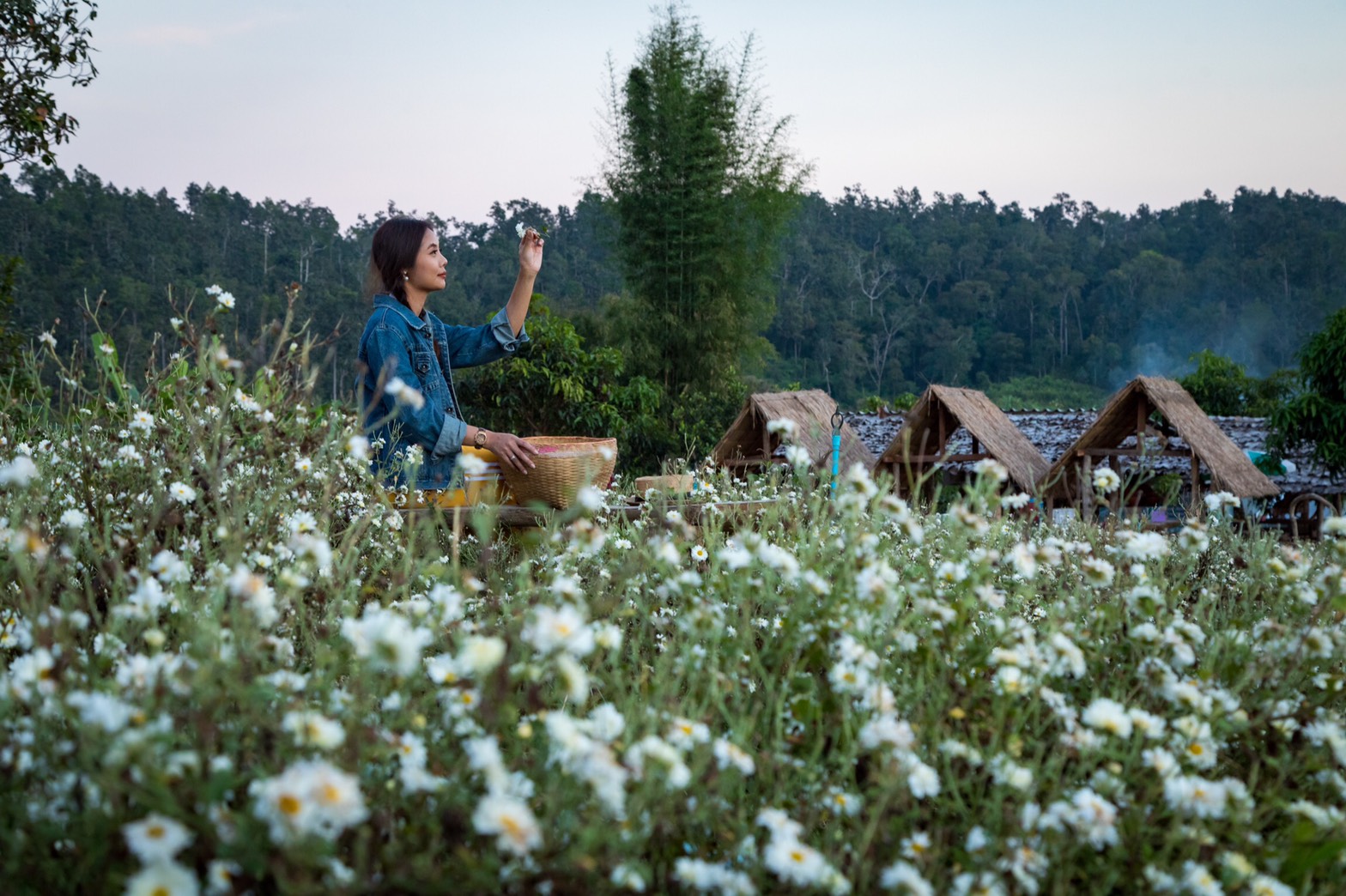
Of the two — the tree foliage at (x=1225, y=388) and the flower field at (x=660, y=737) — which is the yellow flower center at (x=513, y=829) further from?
the tree foliage at (x=1225, y=388)

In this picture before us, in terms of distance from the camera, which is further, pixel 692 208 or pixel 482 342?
pixel 692 208

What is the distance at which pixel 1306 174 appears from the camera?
175 feet

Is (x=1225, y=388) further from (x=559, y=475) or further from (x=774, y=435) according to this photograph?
(x=559, y=475)

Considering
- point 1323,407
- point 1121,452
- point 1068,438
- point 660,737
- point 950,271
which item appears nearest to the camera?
point 660,737

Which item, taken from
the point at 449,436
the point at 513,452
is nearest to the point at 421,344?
the point at 449,436

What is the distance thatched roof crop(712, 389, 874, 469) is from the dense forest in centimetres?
2070

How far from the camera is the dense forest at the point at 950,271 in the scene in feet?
121

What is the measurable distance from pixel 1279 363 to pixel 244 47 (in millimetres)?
48183

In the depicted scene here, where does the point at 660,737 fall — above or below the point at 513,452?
below

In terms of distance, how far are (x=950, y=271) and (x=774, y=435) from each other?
42.6 m

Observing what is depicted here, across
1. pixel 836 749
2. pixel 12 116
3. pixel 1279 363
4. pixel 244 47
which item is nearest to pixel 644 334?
pixel 244 47

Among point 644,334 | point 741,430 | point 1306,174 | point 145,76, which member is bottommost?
point 741,430

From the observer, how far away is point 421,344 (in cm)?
388

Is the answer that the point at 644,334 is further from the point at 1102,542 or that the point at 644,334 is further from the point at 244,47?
the point at 1102,542
